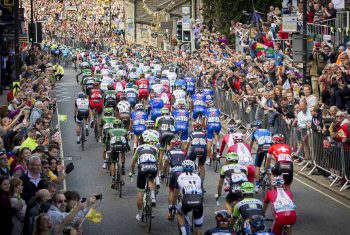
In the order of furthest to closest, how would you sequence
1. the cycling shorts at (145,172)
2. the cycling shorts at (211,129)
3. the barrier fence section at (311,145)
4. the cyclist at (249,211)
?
1. the cycling shorts at (211,129)
2. the barrier fence section at (311,145)
3. the cycling shorts at (145,172)
4. the cyclist at (249,211)

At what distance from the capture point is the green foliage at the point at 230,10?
51562 millimetres

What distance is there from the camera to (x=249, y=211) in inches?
658

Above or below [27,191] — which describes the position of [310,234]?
below

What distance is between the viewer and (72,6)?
137 meters

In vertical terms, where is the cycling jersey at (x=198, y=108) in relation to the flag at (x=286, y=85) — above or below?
below

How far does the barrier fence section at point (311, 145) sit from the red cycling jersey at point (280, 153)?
2649 millimetres

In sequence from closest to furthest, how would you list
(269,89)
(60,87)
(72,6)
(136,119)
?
1. (136,119)
2. (269,89)
3. (60,87)
4. (72,6)

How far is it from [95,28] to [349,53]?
8390cm

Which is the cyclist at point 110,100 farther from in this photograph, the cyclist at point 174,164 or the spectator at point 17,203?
the spectator at point 17,203

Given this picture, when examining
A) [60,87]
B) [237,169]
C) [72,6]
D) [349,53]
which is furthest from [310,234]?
[72,6]

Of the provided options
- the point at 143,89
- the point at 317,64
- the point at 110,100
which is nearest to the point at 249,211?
the point at 110,100

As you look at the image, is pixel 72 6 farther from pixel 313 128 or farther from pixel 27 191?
pixel 27 191

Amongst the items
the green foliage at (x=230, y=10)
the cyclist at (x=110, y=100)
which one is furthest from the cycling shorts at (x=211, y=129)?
the green foliage at (x=230, y=10)

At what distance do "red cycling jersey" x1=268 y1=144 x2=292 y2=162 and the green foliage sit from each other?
29.6 metres
